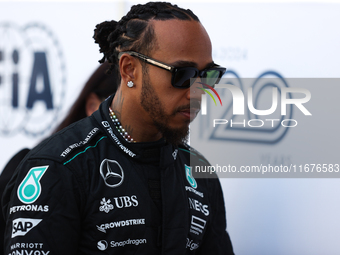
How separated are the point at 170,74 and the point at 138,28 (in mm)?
252

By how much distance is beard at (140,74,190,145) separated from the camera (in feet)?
4.73

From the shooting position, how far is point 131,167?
4.61 feet

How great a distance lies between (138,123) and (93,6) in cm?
151

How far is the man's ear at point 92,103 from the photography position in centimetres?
240

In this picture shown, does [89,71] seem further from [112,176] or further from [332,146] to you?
[332,146]

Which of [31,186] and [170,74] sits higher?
[170,74]

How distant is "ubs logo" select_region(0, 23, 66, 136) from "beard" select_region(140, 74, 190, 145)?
146cm

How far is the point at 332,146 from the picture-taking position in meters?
2.20

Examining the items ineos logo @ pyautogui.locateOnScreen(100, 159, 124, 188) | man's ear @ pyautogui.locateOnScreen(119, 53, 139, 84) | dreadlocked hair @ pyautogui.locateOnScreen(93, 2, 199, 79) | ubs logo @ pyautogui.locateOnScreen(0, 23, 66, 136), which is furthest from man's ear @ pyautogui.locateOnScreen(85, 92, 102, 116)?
ineos logo @ pyautogui.locateOnScreen(100, 159, 124, 188)

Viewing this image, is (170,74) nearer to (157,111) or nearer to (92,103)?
(157,111)

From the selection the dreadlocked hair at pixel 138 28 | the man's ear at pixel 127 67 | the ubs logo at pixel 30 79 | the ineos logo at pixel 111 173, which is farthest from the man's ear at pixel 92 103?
the ineos logo at pixel 111 173

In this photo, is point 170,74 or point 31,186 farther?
point 170,74

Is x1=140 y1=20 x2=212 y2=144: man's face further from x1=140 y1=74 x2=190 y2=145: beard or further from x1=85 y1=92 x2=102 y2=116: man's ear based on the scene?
x1=85 y1=92 x2=102 y2=116: man's ear

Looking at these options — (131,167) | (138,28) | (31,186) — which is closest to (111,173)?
(131,167)
